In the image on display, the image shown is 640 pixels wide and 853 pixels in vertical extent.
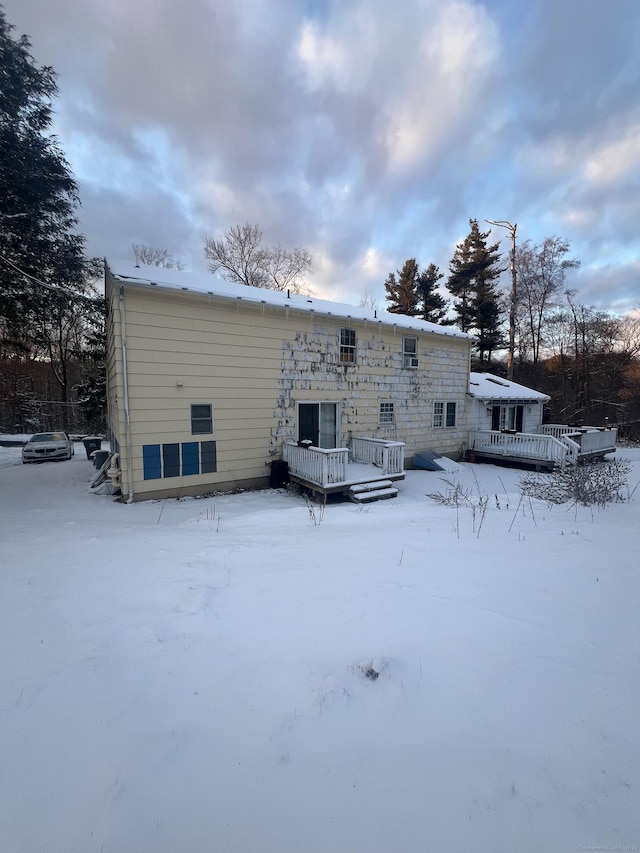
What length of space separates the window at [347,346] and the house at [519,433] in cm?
663

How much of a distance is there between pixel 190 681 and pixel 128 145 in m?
20.6

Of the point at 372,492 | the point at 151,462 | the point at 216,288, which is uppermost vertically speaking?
the point at 216,288

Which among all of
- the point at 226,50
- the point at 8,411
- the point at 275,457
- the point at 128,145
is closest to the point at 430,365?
the point at 275,457

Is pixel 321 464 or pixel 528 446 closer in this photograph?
pixel 321 464

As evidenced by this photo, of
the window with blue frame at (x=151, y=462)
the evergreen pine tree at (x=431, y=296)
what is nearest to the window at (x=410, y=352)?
the window with blue frame at (x=151, y=462)

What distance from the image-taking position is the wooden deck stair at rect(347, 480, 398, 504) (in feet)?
29.4

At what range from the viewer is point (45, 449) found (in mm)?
15406

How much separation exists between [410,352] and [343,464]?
6240 mm

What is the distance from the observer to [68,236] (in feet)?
35.5

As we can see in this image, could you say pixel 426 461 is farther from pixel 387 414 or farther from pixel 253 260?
pixel 253 260

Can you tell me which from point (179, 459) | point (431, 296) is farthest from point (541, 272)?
point (179, 459)

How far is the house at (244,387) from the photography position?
8.29 metres

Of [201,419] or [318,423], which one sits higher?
[201,419]

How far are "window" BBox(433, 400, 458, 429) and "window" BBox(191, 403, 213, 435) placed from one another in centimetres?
897
